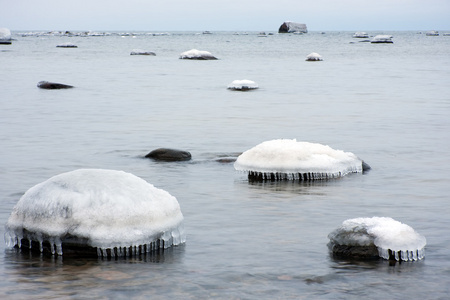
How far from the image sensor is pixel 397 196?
36.6ft

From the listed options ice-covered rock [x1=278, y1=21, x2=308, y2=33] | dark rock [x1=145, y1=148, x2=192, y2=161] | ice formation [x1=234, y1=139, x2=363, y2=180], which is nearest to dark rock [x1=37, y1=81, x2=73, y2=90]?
dark rock [x1=145, y1=148, x2=192, y2=161]

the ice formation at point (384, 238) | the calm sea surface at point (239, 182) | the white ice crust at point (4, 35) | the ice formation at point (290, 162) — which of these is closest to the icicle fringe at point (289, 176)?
the ice formation at point (290, 162)

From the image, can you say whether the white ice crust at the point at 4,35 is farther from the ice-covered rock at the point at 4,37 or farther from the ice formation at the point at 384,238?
the ice formation at the point at 384,238

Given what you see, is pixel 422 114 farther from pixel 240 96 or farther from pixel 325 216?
pixel 325 216

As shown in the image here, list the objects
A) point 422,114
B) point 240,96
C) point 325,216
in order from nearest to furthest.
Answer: point 325,216
point 422,114
point 240,96

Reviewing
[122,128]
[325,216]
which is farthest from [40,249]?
[122,128]

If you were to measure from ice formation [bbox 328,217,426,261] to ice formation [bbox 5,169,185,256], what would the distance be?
1.78m

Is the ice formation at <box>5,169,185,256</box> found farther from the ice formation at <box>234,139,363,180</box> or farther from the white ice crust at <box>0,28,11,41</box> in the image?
the white ice crust at <box>0,28,11,41</box>

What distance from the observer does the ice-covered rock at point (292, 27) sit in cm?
18825

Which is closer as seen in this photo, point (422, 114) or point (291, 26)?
point (422, 114)

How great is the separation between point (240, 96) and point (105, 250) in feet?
70.6

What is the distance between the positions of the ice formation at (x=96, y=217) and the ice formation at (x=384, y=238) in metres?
1.78

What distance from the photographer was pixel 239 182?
471 inches

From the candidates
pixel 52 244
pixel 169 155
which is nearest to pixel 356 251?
pixel 52 244
